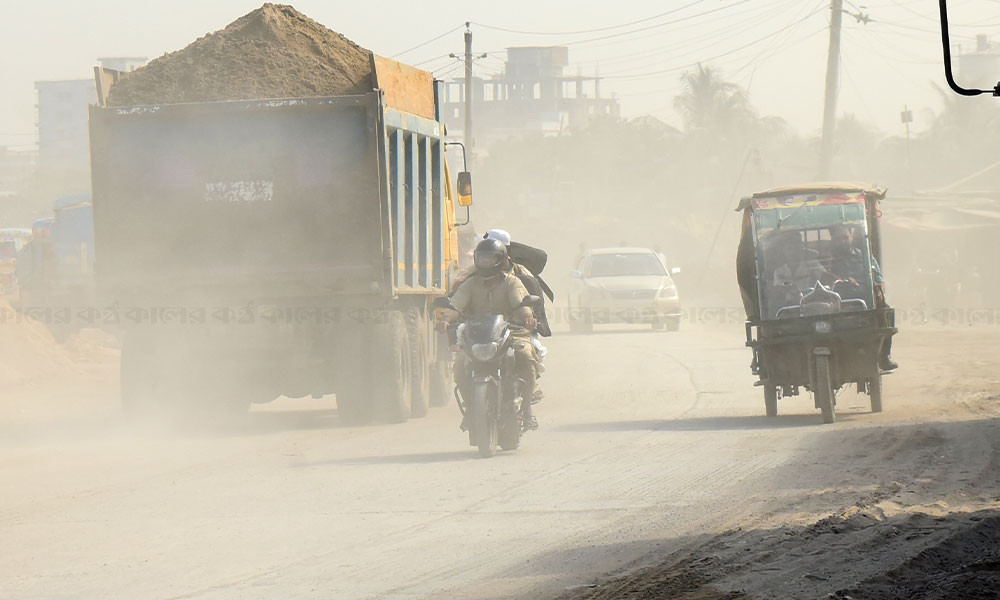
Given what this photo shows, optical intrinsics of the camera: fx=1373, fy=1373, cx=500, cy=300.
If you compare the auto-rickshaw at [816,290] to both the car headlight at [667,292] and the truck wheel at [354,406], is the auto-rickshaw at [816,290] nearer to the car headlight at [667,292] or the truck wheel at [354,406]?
the truck wheel at [354,406]

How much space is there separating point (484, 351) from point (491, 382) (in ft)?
0.95

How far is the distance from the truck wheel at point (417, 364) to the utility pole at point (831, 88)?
2441cm

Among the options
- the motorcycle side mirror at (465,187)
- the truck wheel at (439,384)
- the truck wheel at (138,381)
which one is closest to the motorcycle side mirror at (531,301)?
the truck wheel at (138,381)

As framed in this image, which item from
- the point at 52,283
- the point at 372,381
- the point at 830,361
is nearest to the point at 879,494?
the point at 830,361

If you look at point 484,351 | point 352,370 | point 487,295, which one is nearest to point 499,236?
point 487,295

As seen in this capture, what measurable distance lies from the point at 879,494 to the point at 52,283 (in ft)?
86.7

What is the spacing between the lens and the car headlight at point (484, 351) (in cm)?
1139

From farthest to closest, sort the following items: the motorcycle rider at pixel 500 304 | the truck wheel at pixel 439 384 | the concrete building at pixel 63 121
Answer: the concrete building at pixel 63 121, the truck wheel at pixel 439 384, the motorcycle rider at pixel 500 304

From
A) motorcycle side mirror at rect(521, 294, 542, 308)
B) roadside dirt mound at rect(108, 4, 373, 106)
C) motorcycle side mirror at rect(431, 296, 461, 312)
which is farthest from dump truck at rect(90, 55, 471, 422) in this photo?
motorcycle side mirror at rect(521, 294, 542, 308)

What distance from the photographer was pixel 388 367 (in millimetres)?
14336

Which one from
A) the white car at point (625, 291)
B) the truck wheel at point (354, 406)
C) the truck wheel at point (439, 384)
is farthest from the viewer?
the white car at point (625, 291)

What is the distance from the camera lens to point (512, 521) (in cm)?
816

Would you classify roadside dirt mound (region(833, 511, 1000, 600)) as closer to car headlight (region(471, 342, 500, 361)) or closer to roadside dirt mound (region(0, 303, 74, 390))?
car headlight (region(471, 342, 500, 361))

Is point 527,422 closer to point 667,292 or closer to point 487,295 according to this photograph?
point 487,295
